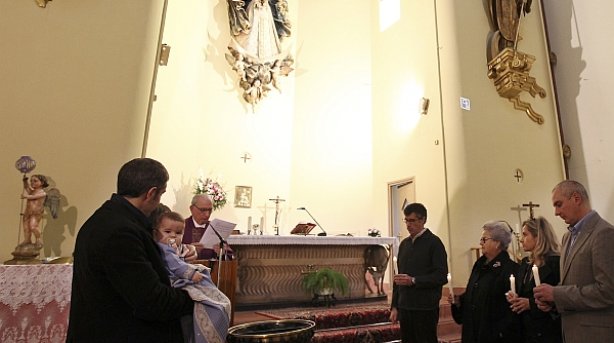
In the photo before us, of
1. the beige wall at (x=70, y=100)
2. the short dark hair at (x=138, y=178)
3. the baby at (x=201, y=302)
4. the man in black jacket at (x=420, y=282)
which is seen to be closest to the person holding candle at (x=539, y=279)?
the man in black jacket at (x=420, y=282)

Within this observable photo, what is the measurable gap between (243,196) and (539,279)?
19.8ft

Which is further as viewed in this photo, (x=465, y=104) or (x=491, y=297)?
(x=465, y=104)

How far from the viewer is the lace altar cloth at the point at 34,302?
285 centimetres

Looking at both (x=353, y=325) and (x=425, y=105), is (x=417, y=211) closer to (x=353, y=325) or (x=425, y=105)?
(x=353, y=325)

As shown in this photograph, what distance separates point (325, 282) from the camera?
544 cm

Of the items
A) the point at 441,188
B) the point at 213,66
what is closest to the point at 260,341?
the point at 441,188

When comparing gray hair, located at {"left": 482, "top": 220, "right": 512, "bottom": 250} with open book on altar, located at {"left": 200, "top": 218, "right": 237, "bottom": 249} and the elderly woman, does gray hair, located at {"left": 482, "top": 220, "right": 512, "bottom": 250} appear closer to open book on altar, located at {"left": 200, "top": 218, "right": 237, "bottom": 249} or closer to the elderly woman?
the elderly woman

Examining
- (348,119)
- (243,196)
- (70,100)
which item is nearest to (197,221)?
(70,100)

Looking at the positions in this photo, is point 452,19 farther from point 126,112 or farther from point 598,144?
point 126,112

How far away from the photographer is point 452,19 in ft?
23.6

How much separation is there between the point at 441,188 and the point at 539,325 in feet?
14.5

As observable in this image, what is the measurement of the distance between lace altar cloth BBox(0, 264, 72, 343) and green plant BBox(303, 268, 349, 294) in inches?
122

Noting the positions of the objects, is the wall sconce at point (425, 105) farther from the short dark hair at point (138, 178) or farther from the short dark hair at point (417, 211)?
the short dark hair at point (138, 178)

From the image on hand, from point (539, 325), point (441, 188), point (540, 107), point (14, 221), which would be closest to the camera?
point (539, 325)
